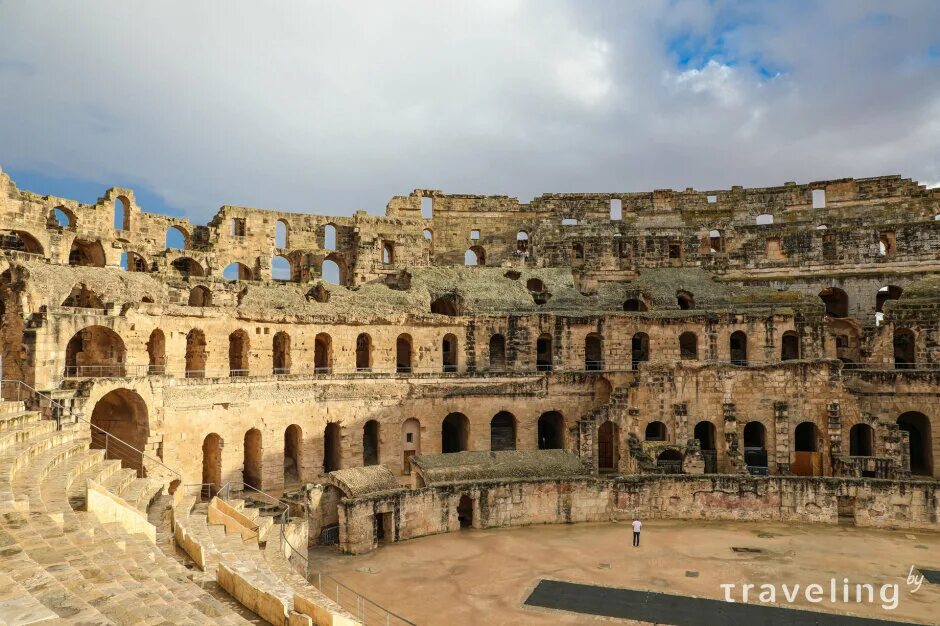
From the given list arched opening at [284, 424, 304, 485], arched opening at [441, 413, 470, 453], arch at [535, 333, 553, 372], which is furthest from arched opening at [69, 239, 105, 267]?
arch at [535, 333, 553, 372]

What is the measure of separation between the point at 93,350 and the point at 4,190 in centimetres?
912

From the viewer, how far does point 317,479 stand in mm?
27219

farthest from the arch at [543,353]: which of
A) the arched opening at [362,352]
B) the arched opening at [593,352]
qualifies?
the arched opening at [362,352]

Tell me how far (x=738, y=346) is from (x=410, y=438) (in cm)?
1802

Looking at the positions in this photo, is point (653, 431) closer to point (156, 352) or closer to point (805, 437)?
point (805, 437)

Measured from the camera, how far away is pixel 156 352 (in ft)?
82.8

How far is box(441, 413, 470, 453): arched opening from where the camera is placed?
31195 millimetres

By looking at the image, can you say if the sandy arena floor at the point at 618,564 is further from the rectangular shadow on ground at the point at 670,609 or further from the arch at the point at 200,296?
the arch at the point at 200,296

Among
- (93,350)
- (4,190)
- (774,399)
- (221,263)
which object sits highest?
(4,190)

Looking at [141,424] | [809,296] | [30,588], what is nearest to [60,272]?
[141,424]

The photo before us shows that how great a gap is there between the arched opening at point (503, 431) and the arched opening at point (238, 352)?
39.3 feet

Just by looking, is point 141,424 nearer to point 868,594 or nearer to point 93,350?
point 93,350

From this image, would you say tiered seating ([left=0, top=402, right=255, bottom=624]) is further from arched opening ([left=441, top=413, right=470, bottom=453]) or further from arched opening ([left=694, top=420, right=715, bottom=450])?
arched opening ([left=694, top=420, right=715, bottom=450])

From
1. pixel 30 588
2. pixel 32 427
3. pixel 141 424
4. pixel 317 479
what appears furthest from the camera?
pixel 317 479
